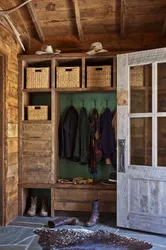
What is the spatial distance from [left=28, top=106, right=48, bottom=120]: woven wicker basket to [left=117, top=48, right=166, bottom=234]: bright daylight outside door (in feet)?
3.48

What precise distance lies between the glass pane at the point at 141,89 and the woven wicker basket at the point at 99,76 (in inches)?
17.3

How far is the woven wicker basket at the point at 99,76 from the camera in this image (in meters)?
3.80

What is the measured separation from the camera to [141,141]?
336cm

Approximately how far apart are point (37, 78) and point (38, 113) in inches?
19.1

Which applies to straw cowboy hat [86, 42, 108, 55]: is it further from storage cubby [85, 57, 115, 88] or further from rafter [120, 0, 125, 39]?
rafter [120, 0, 125, 39]

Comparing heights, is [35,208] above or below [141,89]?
below

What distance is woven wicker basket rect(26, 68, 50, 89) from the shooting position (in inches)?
154

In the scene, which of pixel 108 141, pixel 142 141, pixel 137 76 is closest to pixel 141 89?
pixel 137 76

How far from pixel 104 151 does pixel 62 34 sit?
1.85m

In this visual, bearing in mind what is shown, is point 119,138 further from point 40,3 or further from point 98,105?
point 40,3

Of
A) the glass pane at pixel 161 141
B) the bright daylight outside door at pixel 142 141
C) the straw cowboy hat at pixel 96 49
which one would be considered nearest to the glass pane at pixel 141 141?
the bright daylight outside door at pixel 142 141

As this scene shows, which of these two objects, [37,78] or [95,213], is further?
[37,78]

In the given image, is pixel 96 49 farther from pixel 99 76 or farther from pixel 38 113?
pixel 38 113

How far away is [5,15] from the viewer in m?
3.49
